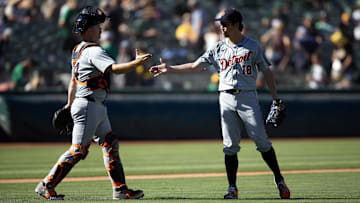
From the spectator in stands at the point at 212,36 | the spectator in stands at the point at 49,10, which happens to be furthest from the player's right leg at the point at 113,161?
the spectator in stands at the point at 49,10

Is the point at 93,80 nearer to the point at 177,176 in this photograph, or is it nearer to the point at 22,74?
the point at 177,176

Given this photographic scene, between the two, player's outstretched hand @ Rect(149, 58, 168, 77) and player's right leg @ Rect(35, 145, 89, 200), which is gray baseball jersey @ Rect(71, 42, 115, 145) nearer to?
player's right leg @ Rect(35, 145, 89, 200)

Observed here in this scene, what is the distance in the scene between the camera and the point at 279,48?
1706cm

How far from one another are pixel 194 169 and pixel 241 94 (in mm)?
3476

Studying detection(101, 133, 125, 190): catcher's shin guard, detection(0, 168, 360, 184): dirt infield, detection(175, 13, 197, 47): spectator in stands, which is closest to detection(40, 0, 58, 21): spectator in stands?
detection(175, 13, 197, 47): spectator in stands

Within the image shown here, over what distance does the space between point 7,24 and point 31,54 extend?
113 centimetres

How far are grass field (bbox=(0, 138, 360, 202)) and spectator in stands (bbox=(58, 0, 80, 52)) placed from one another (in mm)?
3444

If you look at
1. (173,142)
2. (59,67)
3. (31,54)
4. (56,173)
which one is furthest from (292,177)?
(31,54)

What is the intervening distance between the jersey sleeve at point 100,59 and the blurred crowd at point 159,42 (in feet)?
31.7

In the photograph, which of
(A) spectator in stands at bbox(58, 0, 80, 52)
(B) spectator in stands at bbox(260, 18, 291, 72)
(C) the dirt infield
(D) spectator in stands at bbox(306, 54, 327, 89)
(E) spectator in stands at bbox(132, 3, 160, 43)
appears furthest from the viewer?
(E) spectator in stands at bbox(132, 3, 160, 43)

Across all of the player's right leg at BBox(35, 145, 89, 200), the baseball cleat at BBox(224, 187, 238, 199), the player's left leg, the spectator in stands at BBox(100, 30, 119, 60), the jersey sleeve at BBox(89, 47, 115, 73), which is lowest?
the baseball cleat at BBox(224, 187, 238, 199)

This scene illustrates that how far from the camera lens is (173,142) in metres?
15.1

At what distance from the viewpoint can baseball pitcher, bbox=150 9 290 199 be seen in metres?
5.95

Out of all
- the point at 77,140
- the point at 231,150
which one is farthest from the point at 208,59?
the point at 77,140
